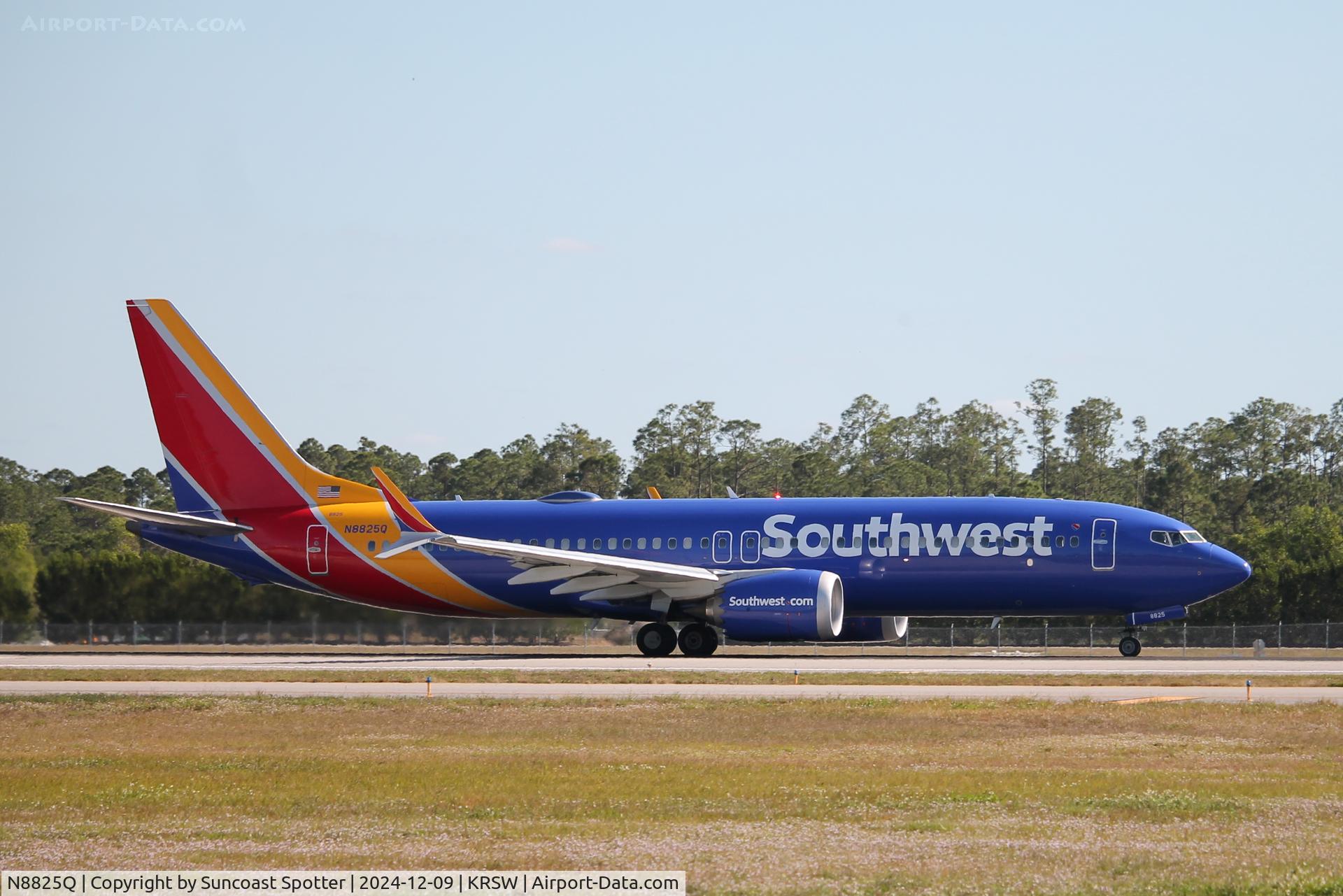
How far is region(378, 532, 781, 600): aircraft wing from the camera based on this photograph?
127 ft

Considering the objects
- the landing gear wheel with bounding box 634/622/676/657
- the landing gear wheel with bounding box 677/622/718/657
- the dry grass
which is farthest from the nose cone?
the landing gear wheel with bounding box 634/622/676/657

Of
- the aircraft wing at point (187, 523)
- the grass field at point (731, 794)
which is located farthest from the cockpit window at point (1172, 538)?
the aircraft wing at point (187, 523)

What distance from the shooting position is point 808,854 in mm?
12414

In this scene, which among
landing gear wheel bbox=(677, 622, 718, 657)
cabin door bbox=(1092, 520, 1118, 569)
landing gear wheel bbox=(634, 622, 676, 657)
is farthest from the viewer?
landing gear wheel bbox=(634, 622, 676, 657)

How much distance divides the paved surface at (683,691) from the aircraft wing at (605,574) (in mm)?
7461

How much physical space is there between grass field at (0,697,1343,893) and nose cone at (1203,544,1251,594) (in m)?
15.0

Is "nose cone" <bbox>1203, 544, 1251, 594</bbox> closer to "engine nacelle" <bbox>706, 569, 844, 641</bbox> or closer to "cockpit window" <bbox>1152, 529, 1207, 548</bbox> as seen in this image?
"cockpit window" <bbox>1152, 529, 1207, 548</bbox>

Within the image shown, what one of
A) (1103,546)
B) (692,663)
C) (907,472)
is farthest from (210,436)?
(907,472)

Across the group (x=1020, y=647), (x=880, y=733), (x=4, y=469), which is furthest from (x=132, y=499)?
(x=880, y=733)

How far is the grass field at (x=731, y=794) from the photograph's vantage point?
12109 millimetres

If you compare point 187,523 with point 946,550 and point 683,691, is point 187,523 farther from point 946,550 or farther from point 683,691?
point 946,550

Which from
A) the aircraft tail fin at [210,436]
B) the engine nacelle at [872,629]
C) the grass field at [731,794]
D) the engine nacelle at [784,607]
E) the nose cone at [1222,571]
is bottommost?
the grass field at [731,794]

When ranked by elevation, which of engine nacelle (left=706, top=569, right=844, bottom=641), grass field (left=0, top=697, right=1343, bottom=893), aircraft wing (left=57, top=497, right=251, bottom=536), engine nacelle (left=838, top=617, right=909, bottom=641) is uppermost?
aircraft wing (left=57, top=497, right=251, bottom=536)

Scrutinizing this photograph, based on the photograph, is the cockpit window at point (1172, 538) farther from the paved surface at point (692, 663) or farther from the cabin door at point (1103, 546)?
the paved surface at point (692, 663)
